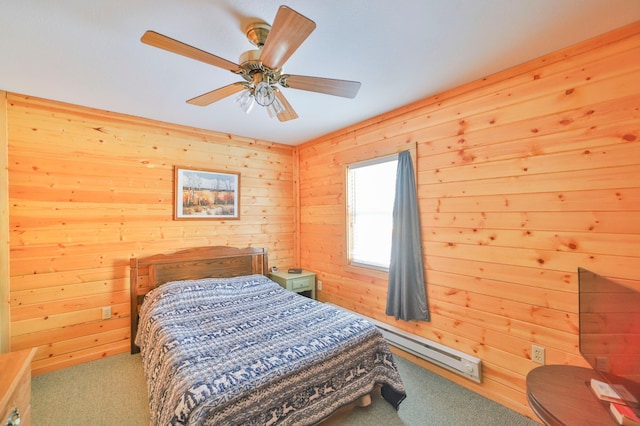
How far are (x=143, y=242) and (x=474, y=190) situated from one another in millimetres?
3283

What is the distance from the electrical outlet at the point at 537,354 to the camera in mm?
1873

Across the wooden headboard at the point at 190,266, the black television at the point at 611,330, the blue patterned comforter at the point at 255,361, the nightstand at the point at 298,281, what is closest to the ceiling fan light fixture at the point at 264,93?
the blue patterned comforter at the point at 255,361

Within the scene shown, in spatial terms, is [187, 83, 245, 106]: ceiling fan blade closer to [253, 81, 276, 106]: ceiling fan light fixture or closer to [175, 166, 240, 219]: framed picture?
[253, 81, 276, 106]: ceiling fan light fixture

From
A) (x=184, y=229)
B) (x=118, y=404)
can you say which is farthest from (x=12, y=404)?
(x=184, y=229)

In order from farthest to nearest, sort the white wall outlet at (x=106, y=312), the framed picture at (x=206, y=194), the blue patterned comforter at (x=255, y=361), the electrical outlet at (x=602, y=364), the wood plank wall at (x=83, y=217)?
the framed picture at (x=206, y=194)
the white wall outlet at (x=106, y=312)
the wood plank wall at (x=83, y=217)
the blue patterned comforter at (x=255, y=361)
the electrical outlet at (x=602, y=364)

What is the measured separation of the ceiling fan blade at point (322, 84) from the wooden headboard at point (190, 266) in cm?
229

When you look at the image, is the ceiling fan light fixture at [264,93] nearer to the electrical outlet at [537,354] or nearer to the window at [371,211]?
the window at [371,211]

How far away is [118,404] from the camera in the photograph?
81.0 inches

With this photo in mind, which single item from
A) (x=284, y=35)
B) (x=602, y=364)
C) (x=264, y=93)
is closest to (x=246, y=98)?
(x=264, y=93)

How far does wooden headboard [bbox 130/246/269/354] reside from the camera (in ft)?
9.24

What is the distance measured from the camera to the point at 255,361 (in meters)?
1.59

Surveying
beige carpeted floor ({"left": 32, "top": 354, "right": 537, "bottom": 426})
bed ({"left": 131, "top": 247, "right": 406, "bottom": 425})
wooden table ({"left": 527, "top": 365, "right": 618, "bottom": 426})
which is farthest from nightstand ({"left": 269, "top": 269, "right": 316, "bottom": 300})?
wooden table ({"left": 527, "top": 365, "right": 618, "bottom": 426})

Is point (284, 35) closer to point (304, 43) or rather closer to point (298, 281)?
point (304, 43)

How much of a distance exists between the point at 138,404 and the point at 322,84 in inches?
104
